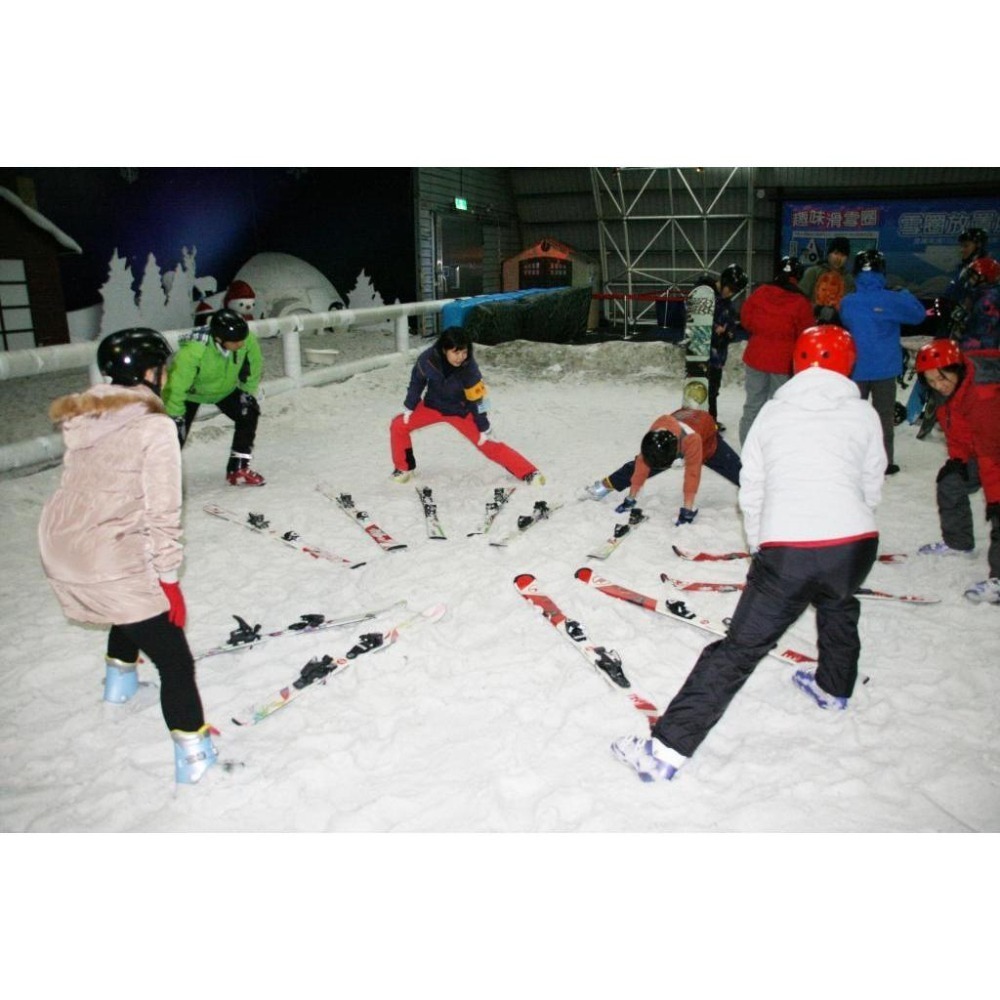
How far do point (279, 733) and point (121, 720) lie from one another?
27.4 inches

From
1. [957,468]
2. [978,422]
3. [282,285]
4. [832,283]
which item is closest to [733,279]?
[832,283]

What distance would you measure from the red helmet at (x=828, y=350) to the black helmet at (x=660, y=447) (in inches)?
78.7

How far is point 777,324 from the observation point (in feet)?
19.3

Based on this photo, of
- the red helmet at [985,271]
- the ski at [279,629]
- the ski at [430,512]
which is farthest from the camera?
the red helmet at [985,271]

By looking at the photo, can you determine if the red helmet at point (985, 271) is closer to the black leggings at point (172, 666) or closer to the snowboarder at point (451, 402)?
the snowboarder at point (451, 402)

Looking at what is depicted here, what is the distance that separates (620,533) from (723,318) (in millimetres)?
3106

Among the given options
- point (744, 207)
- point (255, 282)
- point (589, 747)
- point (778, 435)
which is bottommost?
point (589, 747)

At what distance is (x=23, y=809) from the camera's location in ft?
8.57

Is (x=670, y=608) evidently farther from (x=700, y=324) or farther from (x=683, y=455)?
(x=700, y=324)

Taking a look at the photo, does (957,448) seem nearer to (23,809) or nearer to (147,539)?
(147,539)

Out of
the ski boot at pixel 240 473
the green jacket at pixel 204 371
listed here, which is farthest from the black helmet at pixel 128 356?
the ski boot at pixel 240 473

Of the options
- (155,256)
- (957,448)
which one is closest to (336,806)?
(957,448)

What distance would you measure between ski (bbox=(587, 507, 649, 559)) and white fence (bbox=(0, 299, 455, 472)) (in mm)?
4457

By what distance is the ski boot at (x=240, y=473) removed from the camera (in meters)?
6.22
